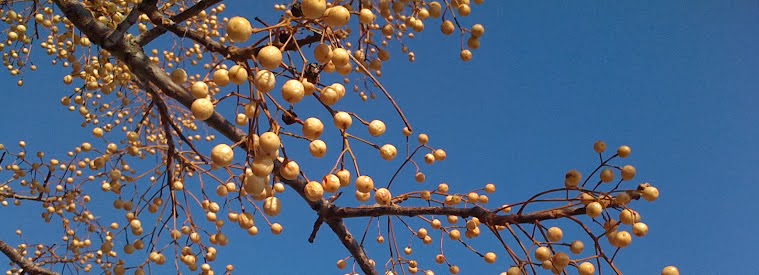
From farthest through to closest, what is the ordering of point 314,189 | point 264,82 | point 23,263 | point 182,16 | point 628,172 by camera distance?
point 23,263
point 182,16
point 628,172
point 314,189
point 264,82

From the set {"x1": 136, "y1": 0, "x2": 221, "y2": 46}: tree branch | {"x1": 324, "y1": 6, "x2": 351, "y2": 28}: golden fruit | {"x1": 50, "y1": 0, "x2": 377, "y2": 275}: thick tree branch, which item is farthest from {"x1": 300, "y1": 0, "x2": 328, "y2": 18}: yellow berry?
{"x1": 50, "y1": 0, "x2": 377, "y2": 275}: thick tree branch

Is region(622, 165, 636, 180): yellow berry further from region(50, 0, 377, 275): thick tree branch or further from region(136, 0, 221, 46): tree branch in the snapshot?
region(136, 0, 221, 46): tree branch

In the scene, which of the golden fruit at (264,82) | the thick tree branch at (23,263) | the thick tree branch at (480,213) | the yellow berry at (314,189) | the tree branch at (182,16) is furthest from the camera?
the thick tree branch at (23,263)

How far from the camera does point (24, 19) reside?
2660mm

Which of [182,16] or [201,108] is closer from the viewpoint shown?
[201,108]

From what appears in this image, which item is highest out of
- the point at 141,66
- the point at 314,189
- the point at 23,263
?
the point at 23,263

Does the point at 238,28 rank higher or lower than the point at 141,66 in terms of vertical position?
lower

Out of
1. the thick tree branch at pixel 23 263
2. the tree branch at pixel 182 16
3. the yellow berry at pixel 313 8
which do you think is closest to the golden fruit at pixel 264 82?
the yellow berry at pixel 313 8

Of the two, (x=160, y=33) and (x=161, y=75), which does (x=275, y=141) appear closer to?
(x=161, y=75)

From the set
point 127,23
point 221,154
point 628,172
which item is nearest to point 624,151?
point 628,172

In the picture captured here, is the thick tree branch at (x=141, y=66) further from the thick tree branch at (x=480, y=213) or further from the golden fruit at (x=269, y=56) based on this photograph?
the golden fruit at (x=269, y=56)

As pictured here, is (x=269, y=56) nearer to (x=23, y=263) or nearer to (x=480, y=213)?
(x=480, y=213)

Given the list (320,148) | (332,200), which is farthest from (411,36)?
(320,148)

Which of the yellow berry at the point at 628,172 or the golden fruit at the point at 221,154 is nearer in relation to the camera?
the golden fruit at the point at 221,154
